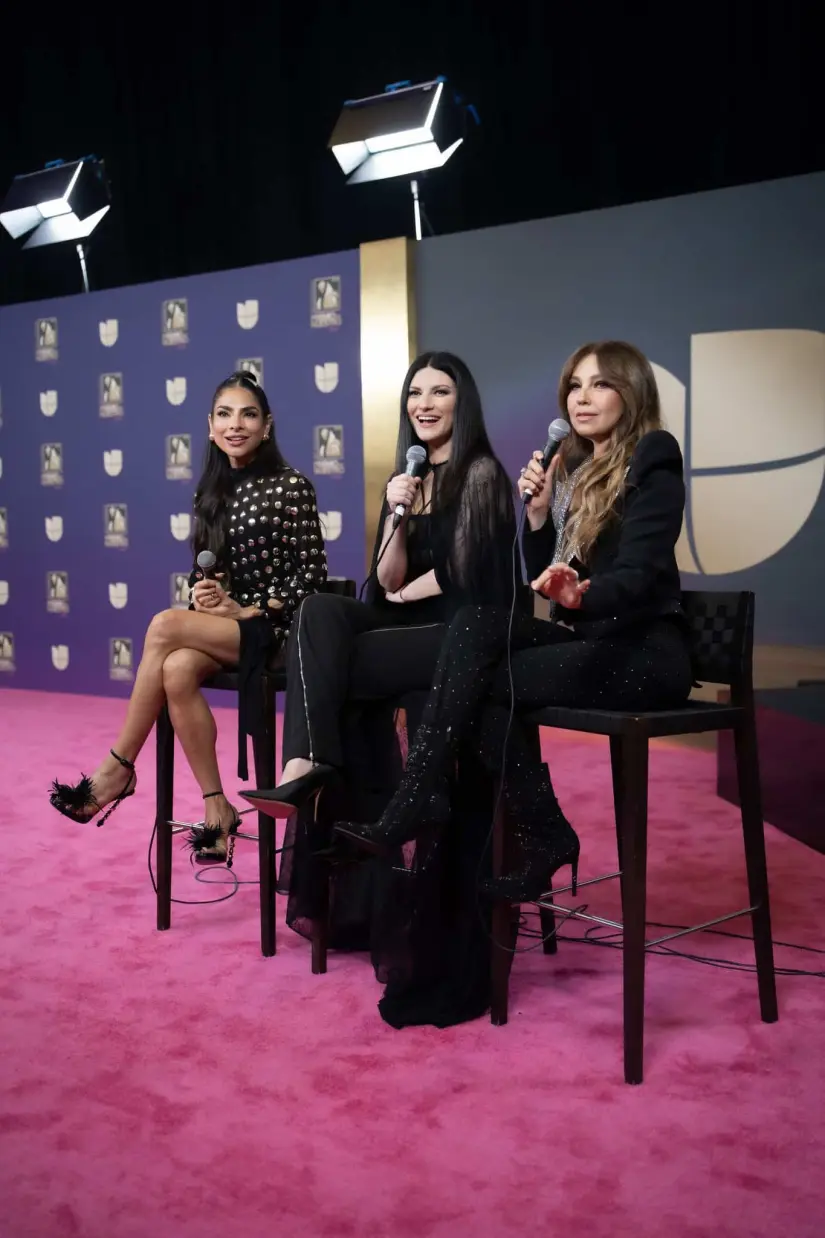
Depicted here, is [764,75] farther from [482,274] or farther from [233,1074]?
[233,1074]

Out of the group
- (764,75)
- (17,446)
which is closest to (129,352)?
(17,446)

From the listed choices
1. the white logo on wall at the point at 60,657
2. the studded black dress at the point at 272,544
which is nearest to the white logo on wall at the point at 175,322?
the white logo on wall at the point at 60,657

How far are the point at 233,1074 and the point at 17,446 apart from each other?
538 cm

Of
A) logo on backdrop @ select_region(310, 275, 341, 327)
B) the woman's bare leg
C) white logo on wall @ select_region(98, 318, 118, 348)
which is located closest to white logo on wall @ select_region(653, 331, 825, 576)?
logo on backdrop @ select_region(310, 275, 341, 327)

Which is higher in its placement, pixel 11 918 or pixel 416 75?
pixel 416 75

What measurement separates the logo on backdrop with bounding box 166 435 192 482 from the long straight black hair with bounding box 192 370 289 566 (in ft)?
10.4

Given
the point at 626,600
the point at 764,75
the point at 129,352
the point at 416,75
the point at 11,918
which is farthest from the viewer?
the point at 129,352

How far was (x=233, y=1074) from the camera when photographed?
5.50 ft

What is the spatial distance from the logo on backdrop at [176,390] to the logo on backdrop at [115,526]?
62 centimetres

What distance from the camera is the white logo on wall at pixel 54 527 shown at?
630 cm

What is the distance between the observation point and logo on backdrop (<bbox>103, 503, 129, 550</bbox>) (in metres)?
6.06

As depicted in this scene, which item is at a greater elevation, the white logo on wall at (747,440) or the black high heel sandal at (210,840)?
the white logo on wall at (747,440)

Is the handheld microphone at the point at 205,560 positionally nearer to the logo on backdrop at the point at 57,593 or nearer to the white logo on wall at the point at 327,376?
the white logo on wall at the point at 327,376

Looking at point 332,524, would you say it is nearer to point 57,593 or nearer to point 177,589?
point 177,589
